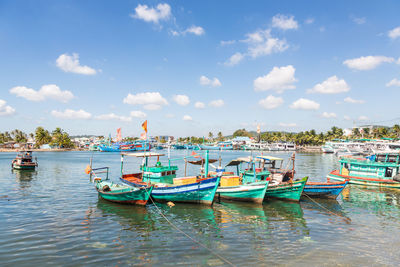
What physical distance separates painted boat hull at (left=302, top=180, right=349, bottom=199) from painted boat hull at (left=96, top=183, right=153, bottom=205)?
560 inches

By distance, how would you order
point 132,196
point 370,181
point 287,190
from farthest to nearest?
point 370,181 < point 287,190 < point 132,196

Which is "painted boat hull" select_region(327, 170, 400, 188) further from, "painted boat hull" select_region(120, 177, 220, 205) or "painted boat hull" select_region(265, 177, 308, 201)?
"painted boat hull" select_region(120, 177, 220, 205)

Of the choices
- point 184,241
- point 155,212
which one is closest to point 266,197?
point 155,212

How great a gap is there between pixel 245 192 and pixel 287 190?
12.7 ft

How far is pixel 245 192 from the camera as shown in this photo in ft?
65.5

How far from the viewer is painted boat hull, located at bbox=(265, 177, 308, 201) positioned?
2050 centimetres

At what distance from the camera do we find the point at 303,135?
532ft

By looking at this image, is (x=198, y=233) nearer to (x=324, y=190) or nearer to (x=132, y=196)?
(x=132, y=196)

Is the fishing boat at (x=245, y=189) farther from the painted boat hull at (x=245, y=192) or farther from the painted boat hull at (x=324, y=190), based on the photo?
the painted boat hull at (x=324, y=190)

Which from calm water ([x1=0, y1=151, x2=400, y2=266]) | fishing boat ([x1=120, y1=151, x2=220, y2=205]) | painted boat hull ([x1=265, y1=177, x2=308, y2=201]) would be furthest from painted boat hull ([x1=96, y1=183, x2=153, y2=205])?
painted boat hull ([x1=265, y1=177, x2=308, y2=201])

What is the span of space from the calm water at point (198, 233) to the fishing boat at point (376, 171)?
7.68 metres

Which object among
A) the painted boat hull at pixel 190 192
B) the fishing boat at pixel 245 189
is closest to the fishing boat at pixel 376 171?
the fishing boat at pixel 245 189

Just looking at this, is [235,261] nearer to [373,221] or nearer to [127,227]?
[127,227]

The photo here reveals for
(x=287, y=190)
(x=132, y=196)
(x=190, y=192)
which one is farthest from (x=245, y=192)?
(x=132, y=196)
